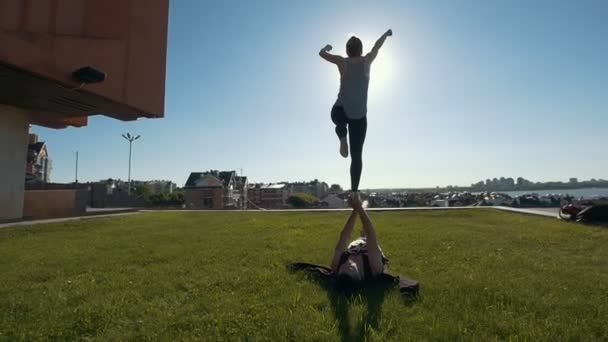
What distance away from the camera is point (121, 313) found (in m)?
2.77

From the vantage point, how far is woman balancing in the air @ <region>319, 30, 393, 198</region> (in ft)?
11.8

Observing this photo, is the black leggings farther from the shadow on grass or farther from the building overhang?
the building overhang

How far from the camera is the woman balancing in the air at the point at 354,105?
3.60 meters

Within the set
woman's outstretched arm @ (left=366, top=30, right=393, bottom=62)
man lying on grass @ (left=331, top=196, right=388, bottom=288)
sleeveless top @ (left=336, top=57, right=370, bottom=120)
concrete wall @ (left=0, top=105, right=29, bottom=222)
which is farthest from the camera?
concrete wall @ (left=0, top=105, right=29, bottom=222)

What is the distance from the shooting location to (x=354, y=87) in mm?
3668

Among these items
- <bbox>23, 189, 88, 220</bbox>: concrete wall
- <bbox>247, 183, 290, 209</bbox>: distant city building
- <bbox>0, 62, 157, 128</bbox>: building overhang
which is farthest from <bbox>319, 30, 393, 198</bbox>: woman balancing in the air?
<bbox>247, 183, 290, 209</bbox>: distant city building

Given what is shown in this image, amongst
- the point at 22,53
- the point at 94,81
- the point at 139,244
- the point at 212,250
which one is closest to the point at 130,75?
the point at 94,81

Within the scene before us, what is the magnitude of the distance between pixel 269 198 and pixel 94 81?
60.6 metres

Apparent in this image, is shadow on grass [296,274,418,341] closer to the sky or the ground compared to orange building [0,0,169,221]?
closer to the ground

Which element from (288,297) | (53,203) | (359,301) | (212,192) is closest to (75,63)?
(288,297)

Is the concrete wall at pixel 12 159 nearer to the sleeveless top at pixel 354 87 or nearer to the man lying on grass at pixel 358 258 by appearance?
the man lying on grass at pixel 358 258

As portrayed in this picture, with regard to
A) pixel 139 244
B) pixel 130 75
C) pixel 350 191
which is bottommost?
pixel 139 244

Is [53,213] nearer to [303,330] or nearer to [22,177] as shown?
[22,177]

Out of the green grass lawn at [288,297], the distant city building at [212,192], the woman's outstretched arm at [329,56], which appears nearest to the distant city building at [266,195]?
the distant city building at [212,192]
